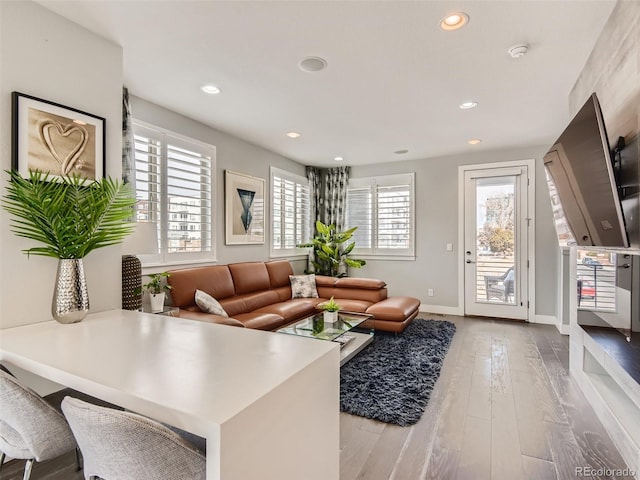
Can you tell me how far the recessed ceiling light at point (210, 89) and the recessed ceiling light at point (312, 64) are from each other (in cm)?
88

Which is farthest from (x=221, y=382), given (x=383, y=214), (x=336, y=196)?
(x=336, y=196)

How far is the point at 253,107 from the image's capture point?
3410 mm

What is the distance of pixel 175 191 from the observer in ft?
11.8

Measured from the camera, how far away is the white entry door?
4.96 m

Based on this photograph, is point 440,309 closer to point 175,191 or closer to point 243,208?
point 243,208

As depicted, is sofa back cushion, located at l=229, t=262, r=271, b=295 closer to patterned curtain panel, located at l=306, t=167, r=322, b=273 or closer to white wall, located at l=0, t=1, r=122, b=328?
patterned curtain panel, located at l=306, t=167, r=322, b=273

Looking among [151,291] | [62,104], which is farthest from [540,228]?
[62,104]

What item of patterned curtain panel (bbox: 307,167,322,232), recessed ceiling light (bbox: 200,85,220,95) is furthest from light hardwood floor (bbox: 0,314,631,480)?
patterned curtain panel (bbox: 307,167,322,232)

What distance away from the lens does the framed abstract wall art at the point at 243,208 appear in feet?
14.2

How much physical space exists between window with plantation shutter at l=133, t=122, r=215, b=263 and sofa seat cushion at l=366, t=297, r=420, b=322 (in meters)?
2.09

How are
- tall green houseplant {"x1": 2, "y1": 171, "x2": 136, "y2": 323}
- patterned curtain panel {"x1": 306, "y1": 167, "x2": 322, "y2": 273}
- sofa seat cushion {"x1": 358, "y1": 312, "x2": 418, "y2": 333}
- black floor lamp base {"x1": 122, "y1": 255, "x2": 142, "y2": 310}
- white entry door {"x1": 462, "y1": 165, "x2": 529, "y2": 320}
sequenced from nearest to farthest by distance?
tall green houseplant {"x1": 2, "y1": 171, "x2": 136, "y2": 323}, black floor lamp base {"x1": 122, "y1": 255, "x2": 142, "y2": 310}, sofa seat cushion {"x1": 358, "y1": 312, "x2": 418, "y2": 333}, white entry door {"x1": 462, "y1": 165, "x2": 529, "y2": 320}, patterned curtain panel {"x1": 306, "y1": 167, "x2": 322, "y2": 273}

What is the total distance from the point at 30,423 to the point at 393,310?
3.45 m

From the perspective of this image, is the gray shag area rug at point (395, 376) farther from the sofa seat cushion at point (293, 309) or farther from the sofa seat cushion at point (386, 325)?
the sofa seat cushion at point (293, 309)

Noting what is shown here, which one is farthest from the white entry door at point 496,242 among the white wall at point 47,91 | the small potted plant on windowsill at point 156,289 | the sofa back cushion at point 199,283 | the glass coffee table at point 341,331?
the white wall at point 47,91
